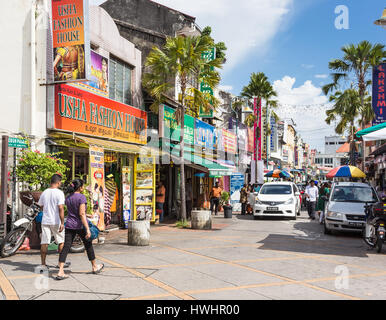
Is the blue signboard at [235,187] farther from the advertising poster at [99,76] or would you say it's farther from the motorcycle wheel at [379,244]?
the motorcycle wheel at [379,244]

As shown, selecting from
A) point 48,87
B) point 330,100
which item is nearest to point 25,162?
point 48,87

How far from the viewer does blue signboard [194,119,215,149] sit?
2247 cm

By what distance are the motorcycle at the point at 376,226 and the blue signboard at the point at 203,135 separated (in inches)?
507

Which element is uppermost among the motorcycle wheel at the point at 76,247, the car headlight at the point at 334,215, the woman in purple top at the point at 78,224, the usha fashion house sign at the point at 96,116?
the usha fashion house sign at the point at 96,116

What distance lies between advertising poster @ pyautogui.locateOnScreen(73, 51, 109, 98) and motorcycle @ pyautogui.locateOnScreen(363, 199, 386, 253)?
9.34m

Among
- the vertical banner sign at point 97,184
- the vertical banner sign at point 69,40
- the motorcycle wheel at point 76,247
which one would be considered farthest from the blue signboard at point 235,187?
the motorcycle wheel at point 76,247

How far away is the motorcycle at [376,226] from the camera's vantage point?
959cm

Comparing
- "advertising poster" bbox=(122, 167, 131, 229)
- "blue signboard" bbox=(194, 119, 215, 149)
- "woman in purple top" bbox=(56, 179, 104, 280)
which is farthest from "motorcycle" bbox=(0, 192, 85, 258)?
"blue signboard" bbox=(194, 119, 215, 149)

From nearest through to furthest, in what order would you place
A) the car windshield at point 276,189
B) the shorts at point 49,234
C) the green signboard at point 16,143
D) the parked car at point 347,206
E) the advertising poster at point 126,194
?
1. the shorts at point 49,234
2. the green signboard at point 16,143
3. the parked car at point 347,206
4. the advertising poster at point 126,194
5. the car windshield at point 276,189

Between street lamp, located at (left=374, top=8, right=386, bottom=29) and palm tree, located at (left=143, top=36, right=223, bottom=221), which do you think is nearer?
street lamp, located at (left=374, top=8, right=386, bottom=29)

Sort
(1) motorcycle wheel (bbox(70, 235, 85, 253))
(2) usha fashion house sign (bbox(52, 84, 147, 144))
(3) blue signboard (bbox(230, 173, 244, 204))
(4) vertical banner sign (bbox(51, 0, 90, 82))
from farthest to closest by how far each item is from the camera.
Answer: (3) blue signboard (bbox(230, 173, 244, 204)) → (2) usha fashion house sign (bbox(52, 84, 147, 144)) → (4) vertical banner sign (bbox(51, 0, 90, 82)) → (1) motorcycle wheel (bbox(70, 235, 85, 253))

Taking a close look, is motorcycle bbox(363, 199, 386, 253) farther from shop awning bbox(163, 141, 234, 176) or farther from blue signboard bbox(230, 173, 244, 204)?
blue signboard bbox(230, 173, 244, 204)
